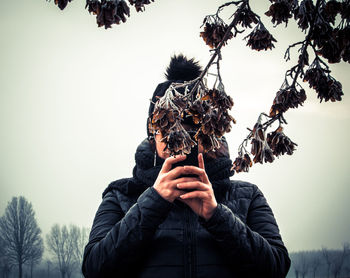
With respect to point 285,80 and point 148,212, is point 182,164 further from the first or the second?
point 285,80

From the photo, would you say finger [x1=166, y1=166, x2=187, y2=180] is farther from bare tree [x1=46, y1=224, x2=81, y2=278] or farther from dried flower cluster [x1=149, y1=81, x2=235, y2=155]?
bare tree [x1=46, y1=224, x2=81, y2=278]

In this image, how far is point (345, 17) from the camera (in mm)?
1855

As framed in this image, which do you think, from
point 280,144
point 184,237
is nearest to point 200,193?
point 184,237

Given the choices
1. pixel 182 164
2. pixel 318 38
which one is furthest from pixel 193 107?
pixel 318 38

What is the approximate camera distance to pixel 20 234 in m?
35.9

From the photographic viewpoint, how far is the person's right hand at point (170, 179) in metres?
1.75

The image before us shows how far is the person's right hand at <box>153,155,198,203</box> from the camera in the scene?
175 centimetres

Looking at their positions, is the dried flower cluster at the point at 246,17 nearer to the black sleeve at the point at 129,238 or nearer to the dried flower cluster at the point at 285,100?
the dried flower cluster at the point at 285,100

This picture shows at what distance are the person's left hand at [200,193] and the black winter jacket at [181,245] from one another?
0.05 metres

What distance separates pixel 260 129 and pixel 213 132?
0.57 metres

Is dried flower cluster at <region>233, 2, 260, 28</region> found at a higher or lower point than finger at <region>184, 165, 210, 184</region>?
higher

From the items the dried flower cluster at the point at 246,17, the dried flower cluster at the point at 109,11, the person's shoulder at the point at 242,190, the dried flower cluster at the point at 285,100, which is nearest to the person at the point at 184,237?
the person's shoulder at the point at 242,190

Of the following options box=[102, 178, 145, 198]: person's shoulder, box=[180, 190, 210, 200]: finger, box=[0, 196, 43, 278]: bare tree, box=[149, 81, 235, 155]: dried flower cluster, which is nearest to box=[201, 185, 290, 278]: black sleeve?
box=[180, 190, 210, 200]: finger

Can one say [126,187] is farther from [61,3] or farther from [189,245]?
[61,3]
